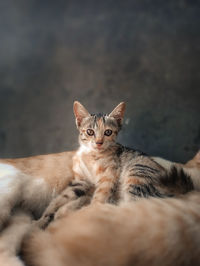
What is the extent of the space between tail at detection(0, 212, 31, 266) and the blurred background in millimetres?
1123

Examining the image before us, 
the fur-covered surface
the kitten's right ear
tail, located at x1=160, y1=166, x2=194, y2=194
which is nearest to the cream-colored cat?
the kitten's right ear

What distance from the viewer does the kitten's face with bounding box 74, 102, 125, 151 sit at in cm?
184

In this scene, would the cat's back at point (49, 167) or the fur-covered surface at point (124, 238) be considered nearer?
the fur-covered surface at point (124, 238)

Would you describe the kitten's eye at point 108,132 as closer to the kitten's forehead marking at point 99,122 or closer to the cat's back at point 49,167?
the kitten's forehead marking at point 99,122

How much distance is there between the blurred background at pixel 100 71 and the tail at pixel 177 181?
756 millimetres

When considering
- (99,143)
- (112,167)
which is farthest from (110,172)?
(99,143)

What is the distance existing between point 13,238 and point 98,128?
2.69 feet

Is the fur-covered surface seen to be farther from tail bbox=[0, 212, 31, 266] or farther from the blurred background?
the blurred background

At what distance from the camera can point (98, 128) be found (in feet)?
6.10

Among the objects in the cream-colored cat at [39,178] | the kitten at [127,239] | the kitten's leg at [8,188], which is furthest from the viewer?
the cream-colored cat at [39,178]

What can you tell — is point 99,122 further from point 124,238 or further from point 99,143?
point 124,238

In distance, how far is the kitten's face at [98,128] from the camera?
6.05 ft

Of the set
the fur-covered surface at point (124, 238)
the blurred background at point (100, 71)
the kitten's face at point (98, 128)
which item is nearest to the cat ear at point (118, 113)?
the kitten's face at point (98, 128)

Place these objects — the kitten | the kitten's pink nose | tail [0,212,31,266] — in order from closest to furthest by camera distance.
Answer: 1. the kitten
2. tail [0,212,31,266]
3. the kitten's pink nose
